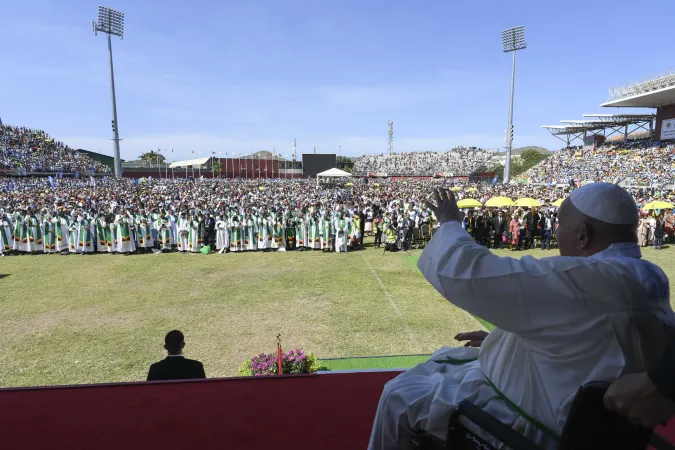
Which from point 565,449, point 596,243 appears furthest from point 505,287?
point 565,449

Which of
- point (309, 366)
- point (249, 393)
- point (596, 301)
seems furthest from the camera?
point (309, 366)

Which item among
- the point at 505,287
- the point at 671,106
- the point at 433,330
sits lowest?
the point at 433,330

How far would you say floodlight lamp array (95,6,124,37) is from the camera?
43375 millimetres

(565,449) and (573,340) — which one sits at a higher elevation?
(573,340)

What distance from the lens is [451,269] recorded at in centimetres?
141

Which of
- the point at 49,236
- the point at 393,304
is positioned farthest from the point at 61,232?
the point at 393,304

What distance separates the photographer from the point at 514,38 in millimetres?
49375

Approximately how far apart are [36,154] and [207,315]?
5257 centimetres

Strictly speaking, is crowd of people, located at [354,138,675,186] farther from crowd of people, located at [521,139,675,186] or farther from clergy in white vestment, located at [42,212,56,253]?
clergy in white vestment, located at [42,212,56,253]

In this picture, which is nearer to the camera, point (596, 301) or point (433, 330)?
point (596, 301)

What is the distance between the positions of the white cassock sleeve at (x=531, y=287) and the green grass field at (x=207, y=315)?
13.0 feet

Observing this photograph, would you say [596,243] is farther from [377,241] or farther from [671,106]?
[671,106]

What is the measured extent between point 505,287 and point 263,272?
10.3 m

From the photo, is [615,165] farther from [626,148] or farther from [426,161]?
[426,161]
